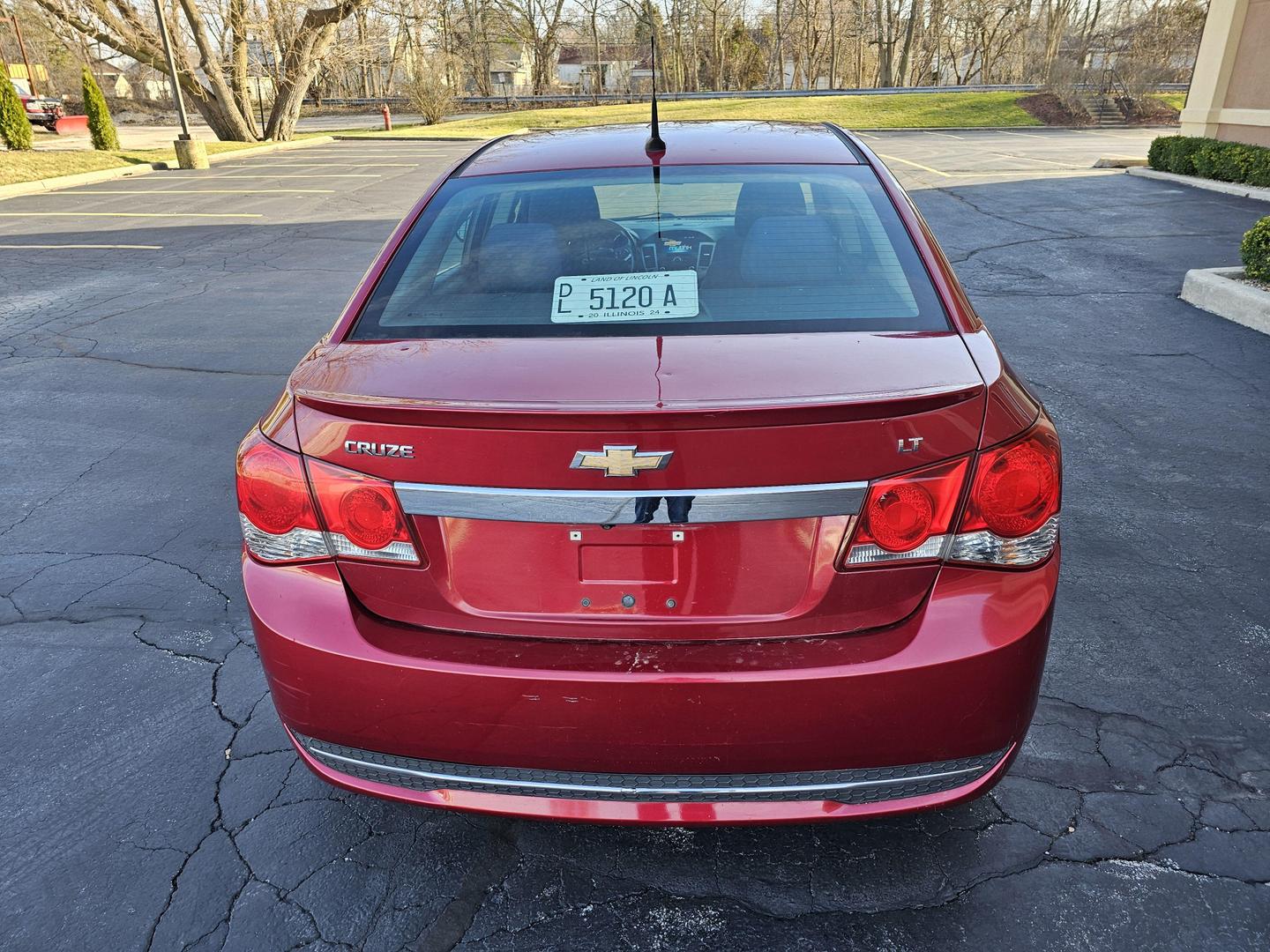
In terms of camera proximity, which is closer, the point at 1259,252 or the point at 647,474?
the point at 647,474

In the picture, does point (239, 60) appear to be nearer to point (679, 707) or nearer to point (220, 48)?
point (220, 48)

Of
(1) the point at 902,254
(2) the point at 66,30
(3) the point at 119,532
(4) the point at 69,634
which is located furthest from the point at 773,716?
(2) the point at 66,30

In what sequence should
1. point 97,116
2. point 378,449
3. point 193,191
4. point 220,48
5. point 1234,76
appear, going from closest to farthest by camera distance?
point 378,449
point 1234,76
point 193,191
point 97,116
point 220,48

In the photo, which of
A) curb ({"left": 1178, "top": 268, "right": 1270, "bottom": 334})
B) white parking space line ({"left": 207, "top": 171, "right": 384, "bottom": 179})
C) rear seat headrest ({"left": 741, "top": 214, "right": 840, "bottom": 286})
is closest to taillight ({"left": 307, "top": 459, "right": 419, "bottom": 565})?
rear seat headrest ({"left": 741, "top": 214, "right": 840, "bottom": 286})

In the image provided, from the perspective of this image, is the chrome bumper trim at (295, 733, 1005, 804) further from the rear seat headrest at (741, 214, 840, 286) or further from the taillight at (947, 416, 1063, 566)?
the rear seat headrest at (741, 214, 840, 286)

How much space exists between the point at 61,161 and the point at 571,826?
23.1 metres

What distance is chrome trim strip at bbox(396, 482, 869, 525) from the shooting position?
1.71 metres

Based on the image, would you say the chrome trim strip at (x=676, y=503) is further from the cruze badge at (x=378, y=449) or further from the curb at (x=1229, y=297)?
the curb at (x=1229, y=297)

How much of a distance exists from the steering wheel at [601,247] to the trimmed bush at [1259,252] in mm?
6981

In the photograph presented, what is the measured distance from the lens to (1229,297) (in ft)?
23.9

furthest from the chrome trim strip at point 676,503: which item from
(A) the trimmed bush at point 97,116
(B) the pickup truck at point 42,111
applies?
(B) the pickup truck at point 42,111

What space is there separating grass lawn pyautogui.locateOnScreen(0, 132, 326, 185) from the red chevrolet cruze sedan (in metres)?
20.2

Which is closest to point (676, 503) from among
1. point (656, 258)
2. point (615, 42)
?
point (656, 258)

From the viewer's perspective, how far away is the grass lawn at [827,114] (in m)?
31.7
